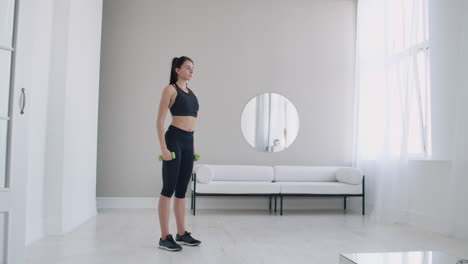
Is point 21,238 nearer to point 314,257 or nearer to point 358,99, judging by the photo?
point 314,257

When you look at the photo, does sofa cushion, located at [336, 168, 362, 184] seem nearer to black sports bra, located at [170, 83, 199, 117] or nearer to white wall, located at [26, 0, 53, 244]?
black sports bra, located at [170, 83, 199, 117]

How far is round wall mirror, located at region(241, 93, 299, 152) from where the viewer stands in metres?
5.81

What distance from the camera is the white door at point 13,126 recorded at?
2.19 meters

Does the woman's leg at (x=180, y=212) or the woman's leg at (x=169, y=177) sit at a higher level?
the woman's leg at (x=169, y=177)

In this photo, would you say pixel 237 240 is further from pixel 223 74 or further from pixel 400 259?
pixel 223 74

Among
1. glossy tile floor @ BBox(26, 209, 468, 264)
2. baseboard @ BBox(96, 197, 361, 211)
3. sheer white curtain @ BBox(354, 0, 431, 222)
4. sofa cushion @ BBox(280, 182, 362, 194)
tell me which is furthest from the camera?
baseboard @ BBox(96, 197, 361, 211)

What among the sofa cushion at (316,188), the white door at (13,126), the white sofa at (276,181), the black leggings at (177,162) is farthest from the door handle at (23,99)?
the sofa cushion at (316,188)

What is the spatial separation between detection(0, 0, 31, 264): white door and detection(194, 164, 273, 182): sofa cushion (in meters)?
3.19

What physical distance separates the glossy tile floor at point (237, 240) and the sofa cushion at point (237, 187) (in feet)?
0.98

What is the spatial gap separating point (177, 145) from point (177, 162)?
0.13 meters

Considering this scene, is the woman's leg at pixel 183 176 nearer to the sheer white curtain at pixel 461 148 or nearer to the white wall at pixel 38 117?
the white wall at pixel 38 117

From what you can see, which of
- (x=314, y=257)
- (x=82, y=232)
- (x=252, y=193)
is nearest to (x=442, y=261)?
(x=314, y=257)

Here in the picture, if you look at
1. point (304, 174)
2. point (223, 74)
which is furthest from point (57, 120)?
point (304, 174)

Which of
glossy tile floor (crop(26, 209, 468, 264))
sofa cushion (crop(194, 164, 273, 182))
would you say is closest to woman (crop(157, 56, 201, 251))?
glossy tile floor (crop(26, 209, 468, 264))
